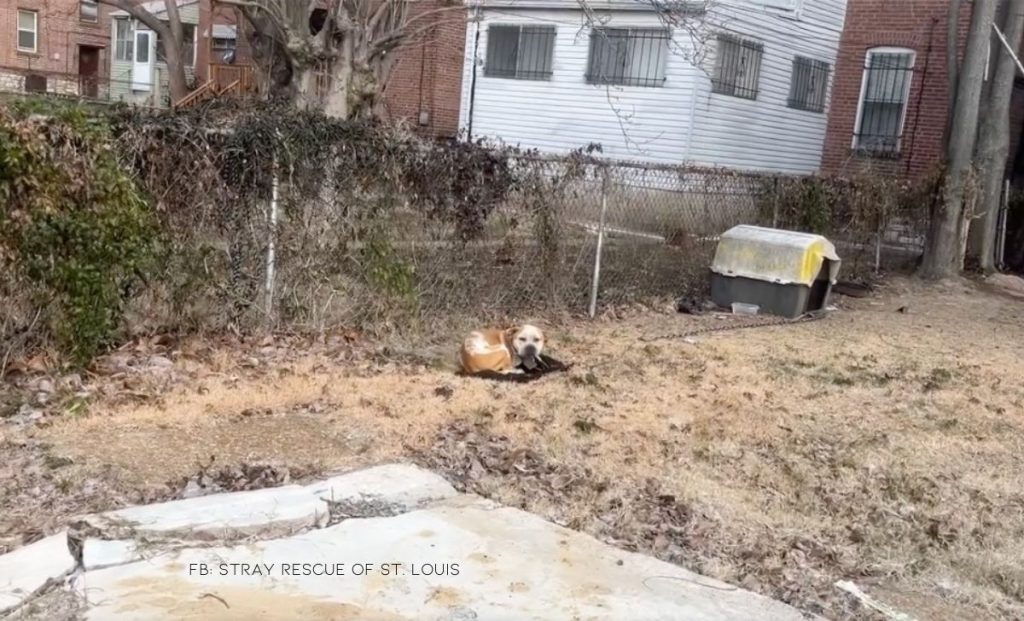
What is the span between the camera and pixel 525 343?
21.2 feet

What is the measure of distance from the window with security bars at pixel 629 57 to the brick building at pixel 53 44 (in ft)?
76.2

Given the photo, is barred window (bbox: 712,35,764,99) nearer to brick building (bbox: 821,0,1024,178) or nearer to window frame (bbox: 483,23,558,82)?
brick building (bbox: 821,0,1024,178)

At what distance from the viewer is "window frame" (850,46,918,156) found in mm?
17766

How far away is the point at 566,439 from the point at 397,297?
2.48m

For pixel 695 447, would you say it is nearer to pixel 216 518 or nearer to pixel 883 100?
pixel 216 518

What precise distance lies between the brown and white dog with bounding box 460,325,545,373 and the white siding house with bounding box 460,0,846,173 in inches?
411

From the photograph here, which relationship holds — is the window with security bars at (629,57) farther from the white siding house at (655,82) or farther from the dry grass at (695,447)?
the dry grass at (695,447)

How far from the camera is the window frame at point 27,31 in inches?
1362

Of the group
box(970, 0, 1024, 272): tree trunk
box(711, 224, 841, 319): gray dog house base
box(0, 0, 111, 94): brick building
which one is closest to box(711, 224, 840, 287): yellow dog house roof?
box(711, 224, 841, 319): gray dog house base

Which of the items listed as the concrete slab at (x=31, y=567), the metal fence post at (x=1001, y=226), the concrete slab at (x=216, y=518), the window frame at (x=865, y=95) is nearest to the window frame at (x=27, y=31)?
the window frame at (x=865, y=95)

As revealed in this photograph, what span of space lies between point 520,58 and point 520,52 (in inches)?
4.7

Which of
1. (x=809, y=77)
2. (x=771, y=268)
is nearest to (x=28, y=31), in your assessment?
(x=809, y=77)

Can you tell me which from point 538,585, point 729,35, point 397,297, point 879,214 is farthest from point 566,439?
point 729,35

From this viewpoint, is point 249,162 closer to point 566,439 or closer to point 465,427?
point 465,427
